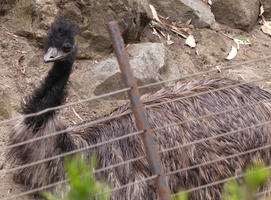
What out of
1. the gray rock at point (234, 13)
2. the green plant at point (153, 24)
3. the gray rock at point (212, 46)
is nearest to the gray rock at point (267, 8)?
the gray rock at point (234, 13)

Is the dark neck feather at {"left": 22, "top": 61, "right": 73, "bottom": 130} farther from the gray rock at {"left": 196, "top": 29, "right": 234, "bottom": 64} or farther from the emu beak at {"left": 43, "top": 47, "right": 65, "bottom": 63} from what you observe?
the gray rock at {"left": 196, "top": 29, "right": 234, "bottom": 64}

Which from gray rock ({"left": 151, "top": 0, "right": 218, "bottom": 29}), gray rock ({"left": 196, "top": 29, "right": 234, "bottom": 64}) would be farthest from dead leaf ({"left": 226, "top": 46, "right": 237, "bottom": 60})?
gray rock ({"left": 151, "top": 0, "right": 218, "bottom": 29})

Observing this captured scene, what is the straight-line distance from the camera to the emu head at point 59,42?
10.5ft

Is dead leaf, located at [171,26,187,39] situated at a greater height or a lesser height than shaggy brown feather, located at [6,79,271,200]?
lesser

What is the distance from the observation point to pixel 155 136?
339 cm

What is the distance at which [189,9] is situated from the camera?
22.2 ft

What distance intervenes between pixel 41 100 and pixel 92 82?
1877 mm

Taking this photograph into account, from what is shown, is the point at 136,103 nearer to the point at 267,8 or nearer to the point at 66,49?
the point at 66,49

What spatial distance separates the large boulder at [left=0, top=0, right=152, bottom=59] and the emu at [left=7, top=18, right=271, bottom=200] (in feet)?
6.21

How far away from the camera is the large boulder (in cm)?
517

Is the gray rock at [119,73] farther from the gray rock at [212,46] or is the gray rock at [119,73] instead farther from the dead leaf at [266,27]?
the dead leaf at [266,27]

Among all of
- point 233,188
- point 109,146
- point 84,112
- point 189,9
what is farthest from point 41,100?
point 189,9

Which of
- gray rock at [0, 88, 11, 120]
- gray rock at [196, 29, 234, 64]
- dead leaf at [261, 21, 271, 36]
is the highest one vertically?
gray rock at [0, 88, 11, 120]

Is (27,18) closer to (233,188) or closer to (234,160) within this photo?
(234,160)
